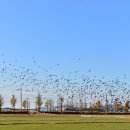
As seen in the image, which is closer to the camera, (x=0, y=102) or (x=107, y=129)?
(x=107, y=129)

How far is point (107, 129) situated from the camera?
4559cm

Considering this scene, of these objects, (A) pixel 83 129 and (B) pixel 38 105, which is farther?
(B) pixel 38 105

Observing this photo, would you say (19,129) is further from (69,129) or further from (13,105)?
(13,105)

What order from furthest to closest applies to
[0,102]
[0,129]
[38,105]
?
[38,105] < [0,102] < [0,129]

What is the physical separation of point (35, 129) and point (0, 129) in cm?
356

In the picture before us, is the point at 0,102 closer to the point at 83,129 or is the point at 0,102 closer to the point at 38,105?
the point at 38,105

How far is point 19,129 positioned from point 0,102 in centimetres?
14567

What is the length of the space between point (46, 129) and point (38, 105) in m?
156

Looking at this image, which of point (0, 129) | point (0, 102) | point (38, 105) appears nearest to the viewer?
point (0, 129)

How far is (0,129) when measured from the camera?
43.2 m

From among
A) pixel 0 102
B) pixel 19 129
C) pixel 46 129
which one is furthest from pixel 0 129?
pixel 0 102

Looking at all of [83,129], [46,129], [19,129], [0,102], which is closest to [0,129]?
[19,129]

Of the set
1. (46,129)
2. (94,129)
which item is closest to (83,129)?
(94,129)

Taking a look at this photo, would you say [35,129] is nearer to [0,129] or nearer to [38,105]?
[0,129]
